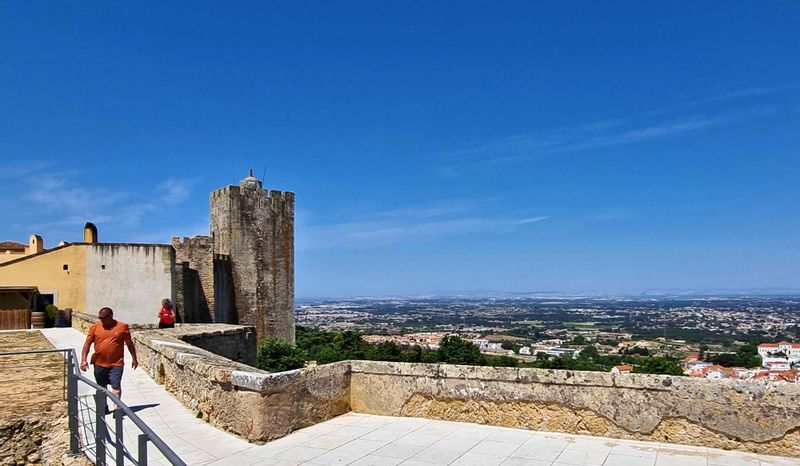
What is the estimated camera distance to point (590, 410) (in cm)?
548

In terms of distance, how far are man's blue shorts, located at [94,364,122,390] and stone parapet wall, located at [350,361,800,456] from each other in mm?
2847

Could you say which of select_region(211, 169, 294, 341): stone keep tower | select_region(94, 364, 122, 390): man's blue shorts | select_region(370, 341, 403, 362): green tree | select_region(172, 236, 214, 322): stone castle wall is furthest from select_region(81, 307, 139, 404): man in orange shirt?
select_region(370, 341, 403, 362): green tree

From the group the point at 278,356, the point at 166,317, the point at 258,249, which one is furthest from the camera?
the point at 258,249

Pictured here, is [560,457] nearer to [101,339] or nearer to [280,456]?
[280,456]

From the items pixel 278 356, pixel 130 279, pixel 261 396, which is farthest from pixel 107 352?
pixel 278 356

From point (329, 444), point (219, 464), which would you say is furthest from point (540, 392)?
point (219, 464)

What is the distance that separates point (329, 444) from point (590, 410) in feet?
8.18

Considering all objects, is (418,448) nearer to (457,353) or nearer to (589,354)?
(457,353)

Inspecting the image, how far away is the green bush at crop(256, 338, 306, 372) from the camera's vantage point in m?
27.4

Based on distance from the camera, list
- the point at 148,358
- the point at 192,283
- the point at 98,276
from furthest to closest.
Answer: the point at 192,283 → the point at 98,276 → the point at 148,358

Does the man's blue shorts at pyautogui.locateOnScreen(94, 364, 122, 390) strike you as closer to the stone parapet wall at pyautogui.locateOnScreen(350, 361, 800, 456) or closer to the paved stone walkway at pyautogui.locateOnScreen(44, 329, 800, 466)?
the paved stone walkway at pyautogui.locateOnScreen(44, 329, 800, 466)

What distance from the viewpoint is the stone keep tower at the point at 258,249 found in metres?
31.3

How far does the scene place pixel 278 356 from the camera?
93.6ft

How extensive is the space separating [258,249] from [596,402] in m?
28.3
